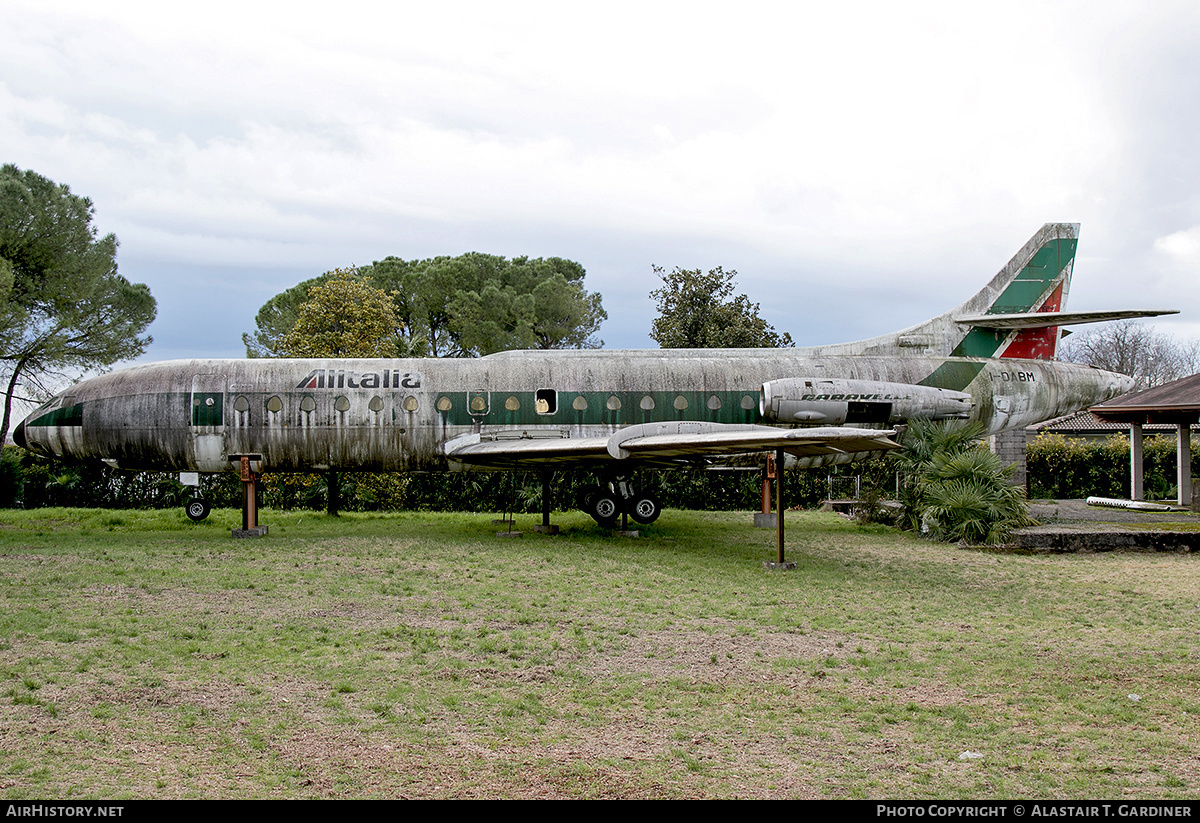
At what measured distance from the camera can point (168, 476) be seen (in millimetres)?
28797

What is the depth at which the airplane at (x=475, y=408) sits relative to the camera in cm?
1891

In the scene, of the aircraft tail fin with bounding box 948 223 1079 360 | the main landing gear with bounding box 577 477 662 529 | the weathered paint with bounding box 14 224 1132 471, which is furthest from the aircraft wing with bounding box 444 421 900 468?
the aircraft tail fin with bounding box 948 223 1079 360

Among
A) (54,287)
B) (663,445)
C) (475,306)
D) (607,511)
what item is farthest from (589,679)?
(475,306)

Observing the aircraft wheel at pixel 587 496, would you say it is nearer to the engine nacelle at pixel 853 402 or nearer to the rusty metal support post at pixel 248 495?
the engine nacelle at pixel 853 402

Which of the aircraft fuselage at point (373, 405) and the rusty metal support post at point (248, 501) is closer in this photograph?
the rusty metal support post at point (248, 501)

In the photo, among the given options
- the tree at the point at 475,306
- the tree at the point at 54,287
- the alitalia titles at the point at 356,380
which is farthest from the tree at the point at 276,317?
the alitalia titles at the point at 356,380

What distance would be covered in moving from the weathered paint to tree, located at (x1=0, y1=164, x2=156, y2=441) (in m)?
6.76

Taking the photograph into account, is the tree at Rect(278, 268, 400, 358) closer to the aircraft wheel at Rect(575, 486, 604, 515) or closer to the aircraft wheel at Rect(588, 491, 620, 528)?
the aircraft wheel at Rect(575, 486, 604, 515)

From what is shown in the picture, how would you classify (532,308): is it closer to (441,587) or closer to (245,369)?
(245,369)

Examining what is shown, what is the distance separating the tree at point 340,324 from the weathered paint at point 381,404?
19.3 ft

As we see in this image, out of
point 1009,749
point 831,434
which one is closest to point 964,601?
point 831,434

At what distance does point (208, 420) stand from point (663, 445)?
9.91 m

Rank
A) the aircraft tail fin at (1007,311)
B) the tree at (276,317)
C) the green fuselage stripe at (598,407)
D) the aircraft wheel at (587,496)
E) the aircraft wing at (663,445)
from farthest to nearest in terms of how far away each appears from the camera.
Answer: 1. the tree at (276,317)
2. the aircraft tail fin at (1007,311)
3. the aircraft wheel at (587,496)
4. the green fuselage stripe at (598,407)
5. the aircraft wing at (663,445)

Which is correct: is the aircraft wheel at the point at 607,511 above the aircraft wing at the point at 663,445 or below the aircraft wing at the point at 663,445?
below
